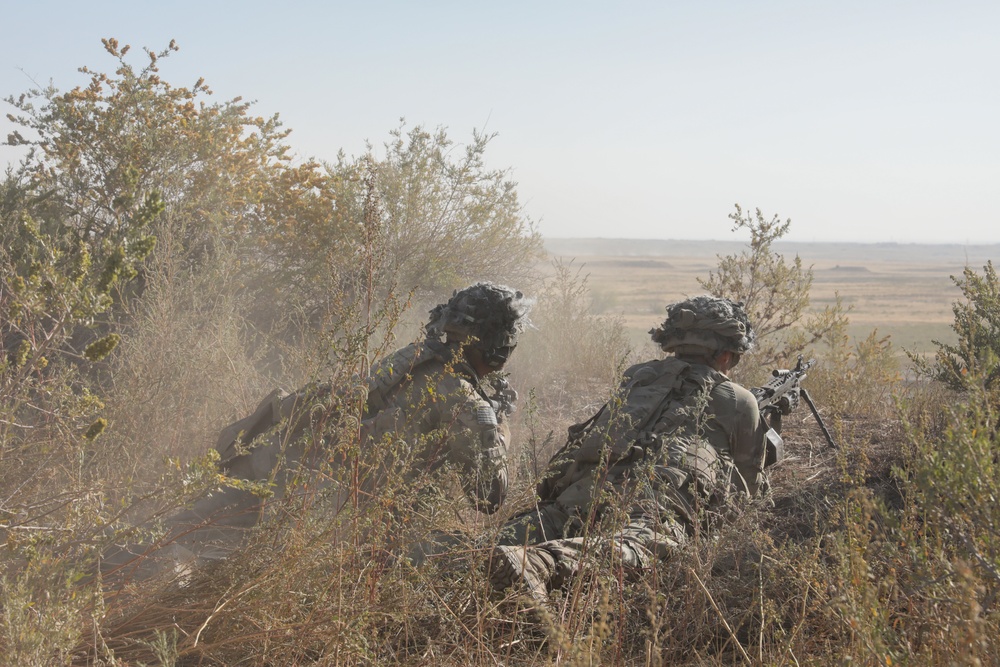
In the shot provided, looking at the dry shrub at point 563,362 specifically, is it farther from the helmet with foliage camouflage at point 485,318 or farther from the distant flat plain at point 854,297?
the helmet with foliage camouflage at point 485,318

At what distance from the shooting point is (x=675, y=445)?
3.99 m

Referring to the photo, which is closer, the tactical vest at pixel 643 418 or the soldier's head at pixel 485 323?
the tactical vest at pixel 643 418

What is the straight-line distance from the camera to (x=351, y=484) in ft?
8.84

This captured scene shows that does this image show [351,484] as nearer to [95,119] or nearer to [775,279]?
[775,279]

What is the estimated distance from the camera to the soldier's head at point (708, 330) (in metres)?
4.54

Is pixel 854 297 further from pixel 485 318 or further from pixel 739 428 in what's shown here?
pixel 485 318


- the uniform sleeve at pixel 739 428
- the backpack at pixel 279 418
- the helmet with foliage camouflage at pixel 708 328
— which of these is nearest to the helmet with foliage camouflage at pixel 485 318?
the backpack at pixel 279 418

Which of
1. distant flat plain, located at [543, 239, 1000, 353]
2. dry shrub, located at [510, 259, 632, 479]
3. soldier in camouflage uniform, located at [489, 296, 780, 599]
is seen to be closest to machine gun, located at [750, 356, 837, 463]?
soldier in camouflage uniform, located at [489, 296, 780, 599]

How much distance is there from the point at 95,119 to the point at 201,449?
13.8 feet

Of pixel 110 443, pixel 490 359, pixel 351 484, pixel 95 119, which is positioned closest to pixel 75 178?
pixel 95 119

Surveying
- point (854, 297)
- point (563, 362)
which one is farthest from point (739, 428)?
point (854, 297)

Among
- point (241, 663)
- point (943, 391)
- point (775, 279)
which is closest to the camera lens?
point (241, 663)

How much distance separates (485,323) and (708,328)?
1.12m

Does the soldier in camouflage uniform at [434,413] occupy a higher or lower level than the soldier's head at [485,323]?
lower
